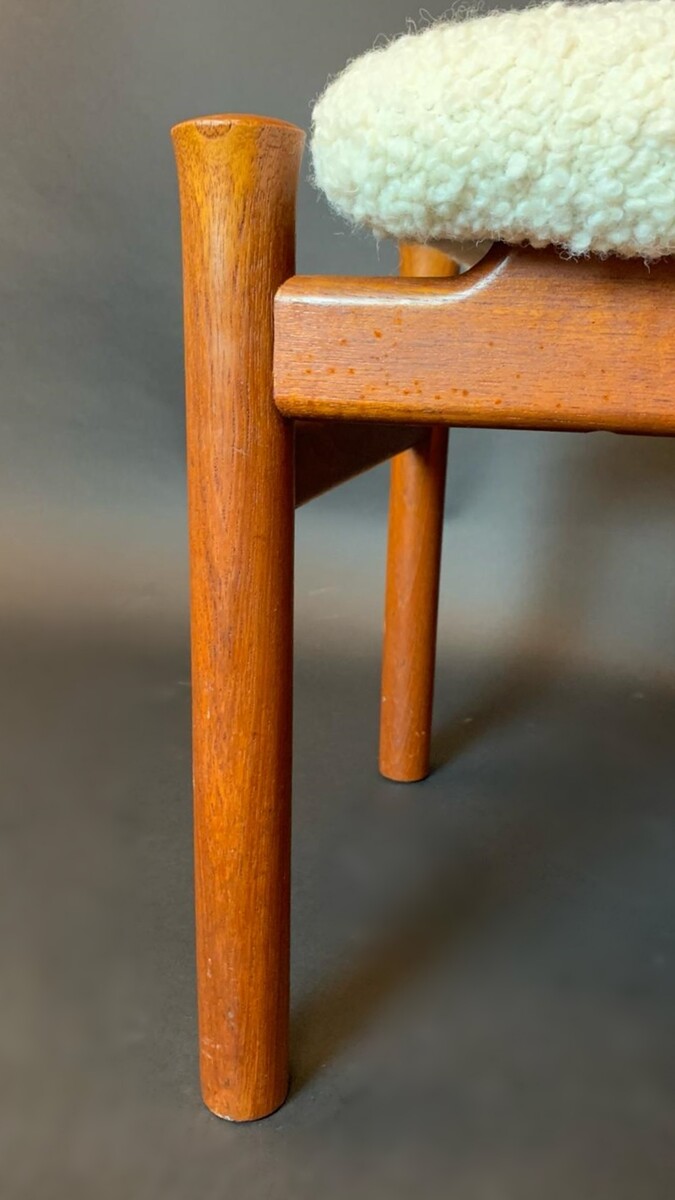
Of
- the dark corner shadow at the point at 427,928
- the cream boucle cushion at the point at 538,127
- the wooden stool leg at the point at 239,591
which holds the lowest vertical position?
the dark corner shadow at the point at 427,928

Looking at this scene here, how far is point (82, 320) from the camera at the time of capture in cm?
131

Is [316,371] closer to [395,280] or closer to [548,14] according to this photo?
[395,280]

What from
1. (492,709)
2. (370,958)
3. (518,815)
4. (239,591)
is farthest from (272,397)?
(492,709)

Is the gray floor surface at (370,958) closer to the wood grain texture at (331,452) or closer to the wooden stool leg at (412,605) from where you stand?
the wooden stool leg at (412,605)

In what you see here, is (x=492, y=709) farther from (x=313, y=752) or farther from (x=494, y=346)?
(x=494, y=346)

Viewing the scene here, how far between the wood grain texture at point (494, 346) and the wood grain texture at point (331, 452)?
44 mm

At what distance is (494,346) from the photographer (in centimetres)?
42

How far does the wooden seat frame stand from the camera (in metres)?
0.41

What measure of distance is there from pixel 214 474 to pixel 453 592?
782mm

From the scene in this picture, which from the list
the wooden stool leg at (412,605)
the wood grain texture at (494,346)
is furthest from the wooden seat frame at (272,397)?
the wooden stool leg at (412,605)

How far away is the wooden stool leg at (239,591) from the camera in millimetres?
429

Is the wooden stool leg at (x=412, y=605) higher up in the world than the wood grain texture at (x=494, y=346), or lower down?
lower down

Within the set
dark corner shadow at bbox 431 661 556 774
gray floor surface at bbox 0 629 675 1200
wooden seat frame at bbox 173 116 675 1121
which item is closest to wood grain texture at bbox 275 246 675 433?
wooden seat frame at bbox 173 116 675 1121

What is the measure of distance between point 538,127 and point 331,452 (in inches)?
8.5
